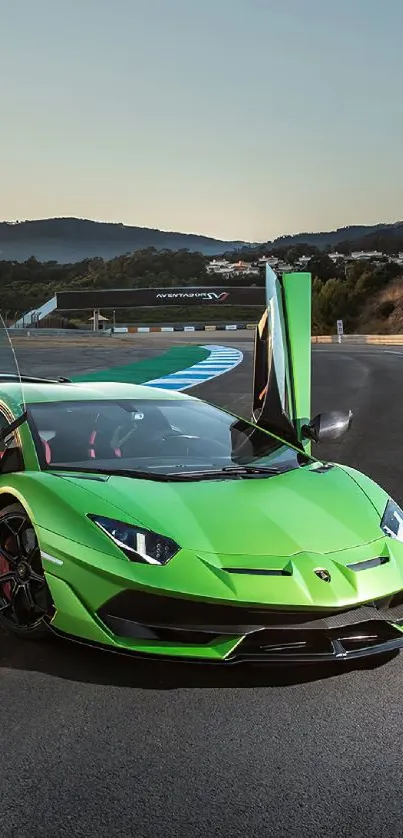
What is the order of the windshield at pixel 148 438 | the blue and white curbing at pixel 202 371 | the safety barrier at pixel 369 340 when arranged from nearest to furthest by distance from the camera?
the windshield at pixel 148 438, the blue and white curbing at pixel 202 371, the safety barrier at pixel 369 340

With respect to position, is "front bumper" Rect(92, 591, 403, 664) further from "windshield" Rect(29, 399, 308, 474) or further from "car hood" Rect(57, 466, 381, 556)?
"windshield" Rect(29, 399, 308, 474)

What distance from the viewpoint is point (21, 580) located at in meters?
3.99

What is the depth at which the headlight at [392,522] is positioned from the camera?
400 cm

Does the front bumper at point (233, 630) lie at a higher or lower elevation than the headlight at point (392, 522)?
lower

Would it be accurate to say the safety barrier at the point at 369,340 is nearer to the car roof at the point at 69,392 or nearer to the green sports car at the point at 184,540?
the car roof at the point at 69,392

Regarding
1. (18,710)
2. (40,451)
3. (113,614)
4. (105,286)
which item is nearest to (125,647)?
(113,614)

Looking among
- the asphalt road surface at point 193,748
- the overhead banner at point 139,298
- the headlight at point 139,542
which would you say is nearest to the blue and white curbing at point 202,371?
the overhead banner at point 139,298

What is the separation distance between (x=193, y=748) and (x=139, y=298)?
18.8 feet

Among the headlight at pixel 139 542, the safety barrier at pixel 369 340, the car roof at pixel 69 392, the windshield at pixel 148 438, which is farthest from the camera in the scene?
the safety barrier at pixel 369 340

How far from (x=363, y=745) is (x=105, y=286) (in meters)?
5.85

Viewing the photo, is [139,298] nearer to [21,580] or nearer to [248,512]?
[21,580]

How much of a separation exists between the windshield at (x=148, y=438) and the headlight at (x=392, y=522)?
1.92 ft

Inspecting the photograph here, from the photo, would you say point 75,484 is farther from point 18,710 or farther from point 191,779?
point 191,779

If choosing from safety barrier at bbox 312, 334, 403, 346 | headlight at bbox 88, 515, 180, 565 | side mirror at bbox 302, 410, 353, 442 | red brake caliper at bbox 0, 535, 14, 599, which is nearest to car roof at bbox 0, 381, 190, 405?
side mirror at bbox 302, 410, 353, 442
